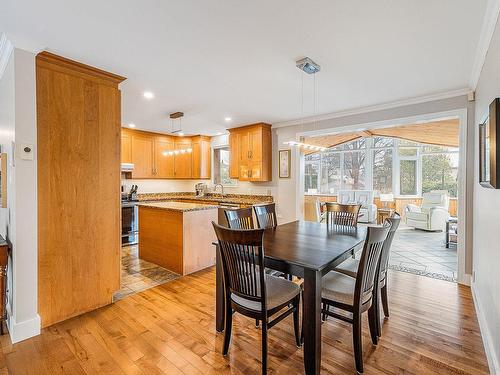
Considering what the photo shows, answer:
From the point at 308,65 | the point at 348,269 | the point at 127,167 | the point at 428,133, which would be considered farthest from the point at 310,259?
the point at 428,133

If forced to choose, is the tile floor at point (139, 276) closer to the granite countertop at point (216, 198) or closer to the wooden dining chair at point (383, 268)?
the granite countertop at point (216, 198)

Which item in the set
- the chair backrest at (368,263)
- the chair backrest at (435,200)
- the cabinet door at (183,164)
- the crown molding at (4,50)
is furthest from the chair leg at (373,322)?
the chair backrest at (435,200)

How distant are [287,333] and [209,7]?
2531 mm

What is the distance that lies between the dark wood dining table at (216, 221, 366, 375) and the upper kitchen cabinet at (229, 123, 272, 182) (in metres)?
2.33

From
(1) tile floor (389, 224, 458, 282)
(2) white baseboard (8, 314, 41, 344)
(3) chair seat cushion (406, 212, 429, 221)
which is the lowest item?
(1) tile floor (389, 224, 458, 282)

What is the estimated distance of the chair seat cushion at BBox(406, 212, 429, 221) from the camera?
686cm

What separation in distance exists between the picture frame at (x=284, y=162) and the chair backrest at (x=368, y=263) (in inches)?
124

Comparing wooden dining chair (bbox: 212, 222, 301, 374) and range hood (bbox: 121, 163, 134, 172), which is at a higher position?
range hood (bbox: 121, 163, 134, 172)

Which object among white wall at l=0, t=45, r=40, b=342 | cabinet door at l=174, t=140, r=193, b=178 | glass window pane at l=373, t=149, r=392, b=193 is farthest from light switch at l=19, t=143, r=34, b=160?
glass window pane at l=373, t=149, r=392, b=193

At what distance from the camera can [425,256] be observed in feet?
15.1

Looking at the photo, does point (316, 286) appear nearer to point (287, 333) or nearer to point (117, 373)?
point (287, 333)

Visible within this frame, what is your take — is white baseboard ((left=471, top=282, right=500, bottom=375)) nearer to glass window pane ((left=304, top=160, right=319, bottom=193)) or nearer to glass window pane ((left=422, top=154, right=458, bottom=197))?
glass window pane ((left=422, top=154, right=458, bottom=197))

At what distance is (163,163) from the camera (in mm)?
6160

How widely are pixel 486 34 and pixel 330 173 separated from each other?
7591mm
